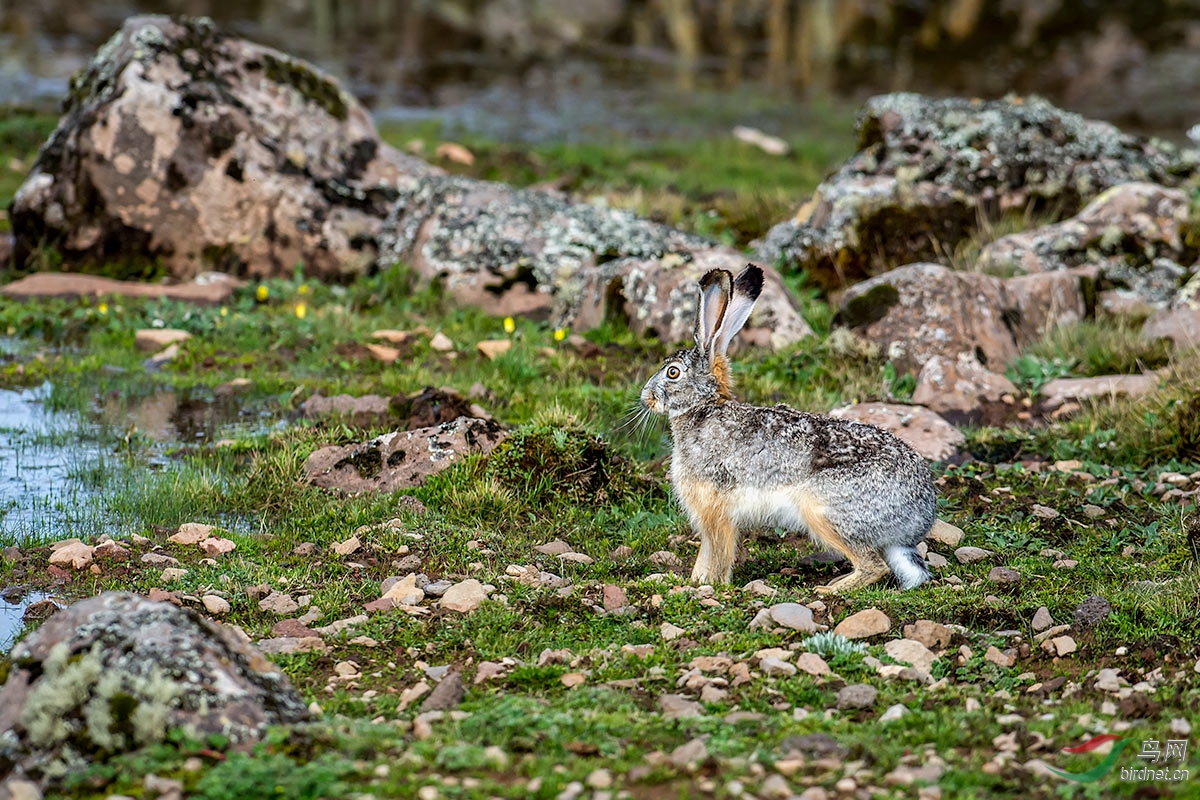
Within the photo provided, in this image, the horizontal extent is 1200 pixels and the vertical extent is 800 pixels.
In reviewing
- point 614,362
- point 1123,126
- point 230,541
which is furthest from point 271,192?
point 1123,126

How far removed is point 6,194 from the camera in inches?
686

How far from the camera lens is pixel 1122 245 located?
13.5m

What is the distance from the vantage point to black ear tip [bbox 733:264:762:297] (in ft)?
26.3

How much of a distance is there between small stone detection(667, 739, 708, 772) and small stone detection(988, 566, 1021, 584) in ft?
9.61

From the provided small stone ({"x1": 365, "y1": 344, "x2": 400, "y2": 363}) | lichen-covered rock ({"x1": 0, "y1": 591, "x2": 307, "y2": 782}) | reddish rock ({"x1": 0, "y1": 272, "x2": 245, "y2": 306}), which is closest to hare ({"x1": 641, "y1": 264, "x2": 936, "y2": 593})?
lichen-covered rock ({"x1": 0, "y1": 591, "x2": 307, "y2": 782})

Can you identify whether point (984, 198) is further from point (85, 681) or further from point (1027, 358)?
point (85, 681)

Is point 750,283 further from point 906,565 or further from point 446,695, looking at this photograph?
point 446,695

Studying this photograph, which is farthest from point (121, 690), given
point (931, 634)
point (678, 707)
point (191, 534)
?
point (931, 634)

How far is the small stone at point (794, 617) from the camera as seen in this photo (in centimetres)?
668

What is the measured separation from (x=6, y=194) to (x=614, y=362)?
9811 mm

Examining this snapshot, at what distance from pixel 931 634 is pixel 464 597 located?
7.84 ft

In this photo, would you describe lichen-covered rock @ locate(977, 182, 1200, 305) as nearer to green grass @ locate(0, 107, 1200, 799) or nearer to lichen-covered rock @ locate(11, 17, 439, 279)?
green grass @ locate(0, 107, 1200, 799)

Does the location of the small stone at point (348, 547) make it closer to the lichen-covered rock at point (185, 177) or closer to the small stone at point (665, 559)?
the small stone at point (665, 559)

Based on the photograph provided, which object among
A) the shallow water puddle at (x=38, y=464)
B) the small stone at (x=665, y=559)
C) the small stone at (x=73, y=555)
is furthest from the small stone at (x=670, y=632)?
the shallow water puddle at (x=38, y=464)
